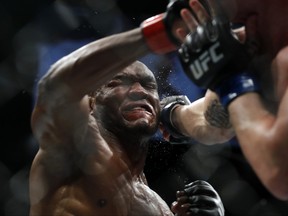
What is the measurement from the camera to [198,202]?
1734 millimetres

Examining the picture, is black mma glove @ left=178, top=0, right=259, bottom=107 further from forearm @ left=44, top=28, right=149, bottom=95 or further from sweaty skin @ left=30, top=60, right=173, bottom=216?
sweaty skin @ left=30, top=60, right=173, bottom=216

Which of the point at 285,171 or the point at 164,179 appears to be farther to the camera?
the point at 164,179

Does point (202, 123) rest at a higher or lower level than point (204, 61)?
lower

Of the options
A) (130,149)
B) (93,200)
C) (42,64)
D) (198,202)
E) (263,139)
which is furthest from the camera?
(42,64)

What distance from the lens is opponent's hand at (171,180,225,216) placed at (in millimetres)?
1721

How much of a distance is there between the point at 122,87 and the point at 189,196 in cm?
47

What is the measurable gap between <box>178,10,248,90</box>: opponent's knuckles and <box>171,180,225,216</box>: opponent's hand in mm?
663

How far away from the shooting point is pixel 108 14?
3299 millimetres

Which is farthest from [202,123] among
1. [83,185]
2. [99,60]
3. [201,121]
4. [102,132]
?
[99,60]

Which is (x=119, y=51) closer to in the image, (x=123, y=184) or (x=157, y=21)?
(x=157, y=21)

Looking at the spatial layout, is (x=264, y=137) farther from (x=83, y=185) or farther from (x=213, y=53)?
(x=83, y=185)

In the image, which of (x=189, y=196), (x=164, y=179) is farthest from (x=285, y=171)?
(x=164, y=179)

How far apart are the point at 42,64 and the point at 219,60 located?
85.4 inches

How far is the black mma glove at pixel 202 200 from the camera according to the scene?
5.63 feet
